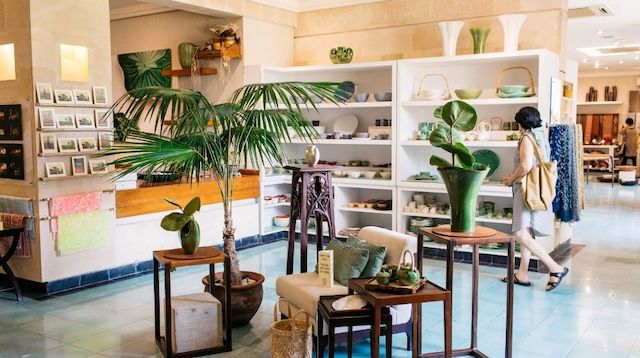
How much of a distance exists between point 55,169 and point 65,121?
1.37 ft

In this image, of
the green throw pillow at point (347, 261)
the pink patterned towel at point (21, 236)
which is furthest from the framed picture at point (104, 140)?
the green throw pillow at point (347, 261)

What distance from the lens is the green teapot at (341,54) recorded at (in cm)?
716

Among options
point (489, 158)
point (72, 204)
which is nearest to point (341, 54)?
point (489, 158)

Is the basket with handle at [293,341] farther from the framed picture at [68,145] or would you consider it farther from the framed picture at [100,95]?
the framed picture at [100,95]

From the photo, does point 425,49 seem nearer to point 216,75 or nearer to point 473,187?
point 216,75

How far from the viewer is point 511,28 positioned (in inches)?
239

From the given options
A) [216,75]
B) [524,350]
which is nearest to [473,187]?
[524,350]

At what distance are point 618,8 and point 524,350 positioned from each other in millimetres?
6264

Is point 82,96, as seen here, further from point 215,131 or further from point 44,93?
point 215,131

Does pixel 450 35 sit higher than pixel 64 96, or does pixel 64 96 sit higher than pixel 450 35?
pixel 450 35

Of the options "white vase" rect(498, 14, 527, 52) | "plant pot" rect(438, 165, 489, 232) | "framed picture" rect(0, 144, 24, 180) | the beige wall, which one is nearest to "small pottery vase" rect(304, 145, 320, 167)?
"plant pot" rect(438, 165, 489, 232)

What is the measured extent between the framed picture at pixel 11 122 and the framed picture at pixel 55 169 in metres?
0.36

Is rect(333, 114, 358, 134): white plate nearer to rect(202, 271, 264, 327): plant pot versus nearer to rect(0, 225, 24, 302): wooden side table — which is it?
rect(202, 271, 264, 327): plant pot

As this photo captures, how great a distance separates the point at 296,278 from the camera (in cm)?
399
